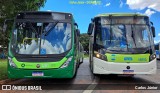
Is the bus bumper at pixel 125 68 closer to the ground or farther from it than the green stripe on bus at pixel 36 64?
closer to the ground

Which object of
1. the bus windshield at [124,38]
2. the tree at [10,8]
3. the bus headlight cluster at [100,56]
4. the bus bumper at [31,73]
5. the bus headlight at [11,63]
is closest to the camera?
the bus bumper at [31,73]

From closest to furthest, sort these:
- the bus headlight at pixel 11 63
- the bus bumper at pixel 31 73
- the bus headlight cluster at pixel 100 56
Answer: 1. the bus bumper at pixel 31 73
2. the bus headlight at pixel 11 63
3. the bus headlight cluster at pixel 100 56

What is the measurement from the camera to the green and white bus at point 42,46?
43.3 ft

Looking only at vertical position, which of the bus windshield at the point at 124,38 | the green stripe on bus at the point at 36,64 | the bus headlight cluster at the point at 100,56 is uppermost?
the bus windshield at the point at 124,38

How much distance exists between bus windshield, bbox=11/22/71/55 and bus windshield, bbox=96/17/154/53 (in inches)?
87.8

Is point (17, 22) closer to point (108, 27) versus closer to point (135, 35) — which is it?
point (108, 27)

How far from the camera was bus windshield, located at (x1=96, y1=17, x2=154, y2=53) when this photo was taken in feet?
50.5

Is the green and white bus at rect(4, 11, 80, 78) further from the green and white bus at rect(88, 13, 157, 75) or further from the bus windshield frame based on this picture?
the green and white bus at rect(88, 13, 157, 75)

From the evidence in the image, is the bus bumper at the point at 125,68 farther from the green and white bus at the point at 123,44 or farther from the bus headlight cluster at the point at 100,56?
the bus headlight cluster at the point at 100,56

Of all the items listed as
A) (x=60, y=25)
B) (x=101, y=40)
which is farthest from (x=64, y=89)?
(x=101, y=40)

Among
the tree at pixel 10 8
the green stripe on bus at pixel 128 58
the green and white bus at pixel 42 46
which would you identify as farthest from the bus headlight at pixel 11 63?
the green stripe on bus at pixel 128 58

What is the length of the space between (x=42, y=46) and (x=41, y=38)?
0.36 meters

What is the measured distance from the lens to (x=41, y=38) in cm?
1387

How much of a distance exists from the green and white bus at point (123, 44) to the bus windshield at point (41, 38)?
218cm
